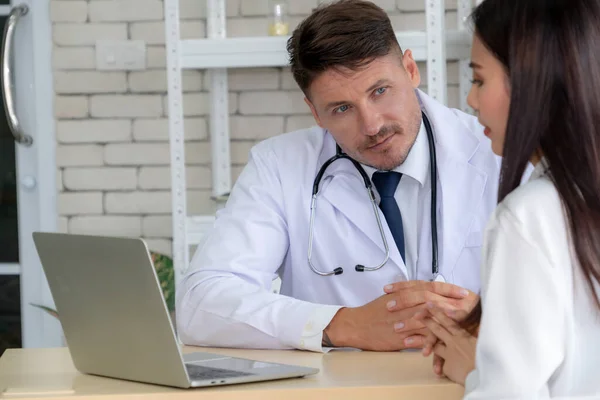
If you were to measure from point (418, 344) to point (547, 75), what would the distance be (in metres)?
0.64

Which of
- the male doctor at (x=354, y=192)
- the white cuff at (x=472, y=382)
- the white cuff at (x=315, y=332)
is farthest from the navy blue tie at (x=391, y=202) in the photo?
the white cuff at (x=472, y=382)

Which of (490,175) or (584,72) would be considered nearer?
(584,72)

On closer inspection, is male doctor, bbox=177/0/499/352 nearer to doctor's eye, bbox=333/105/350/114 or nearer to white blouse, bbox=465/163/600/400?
doctor's eye, bbox=333/105/350/114

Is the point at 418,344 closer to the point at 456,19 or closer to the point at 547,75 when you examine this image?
the point at 547,75

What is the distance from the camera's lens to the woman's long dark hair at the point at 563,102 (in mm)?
978

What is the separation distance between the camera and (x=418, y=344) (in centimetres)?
150

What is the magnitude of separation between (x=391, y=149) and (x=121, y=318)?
810mm

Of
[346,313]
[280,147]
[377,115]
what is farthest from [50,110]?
[346,313]

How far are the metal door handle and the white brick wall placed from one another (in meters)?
0.12

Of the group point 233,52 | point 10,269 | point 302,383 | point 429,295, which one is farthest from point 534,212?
point 10,269

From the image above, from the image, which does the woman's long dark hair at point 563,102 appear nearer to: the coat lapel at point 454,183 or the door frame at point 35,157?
the coat lapel at point 454,183

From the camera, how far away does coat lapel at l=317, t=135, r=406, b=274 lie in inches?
75.0

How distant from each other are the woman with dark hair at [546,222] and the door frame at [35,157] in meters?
2.36

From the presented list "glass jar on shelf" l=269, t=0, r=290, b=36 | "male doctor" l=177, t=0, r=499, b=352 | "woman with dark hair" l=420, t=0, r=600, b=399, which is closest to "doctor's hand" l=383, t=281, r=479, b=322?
"male doctor" l=177, t=0, r=499, b=352
